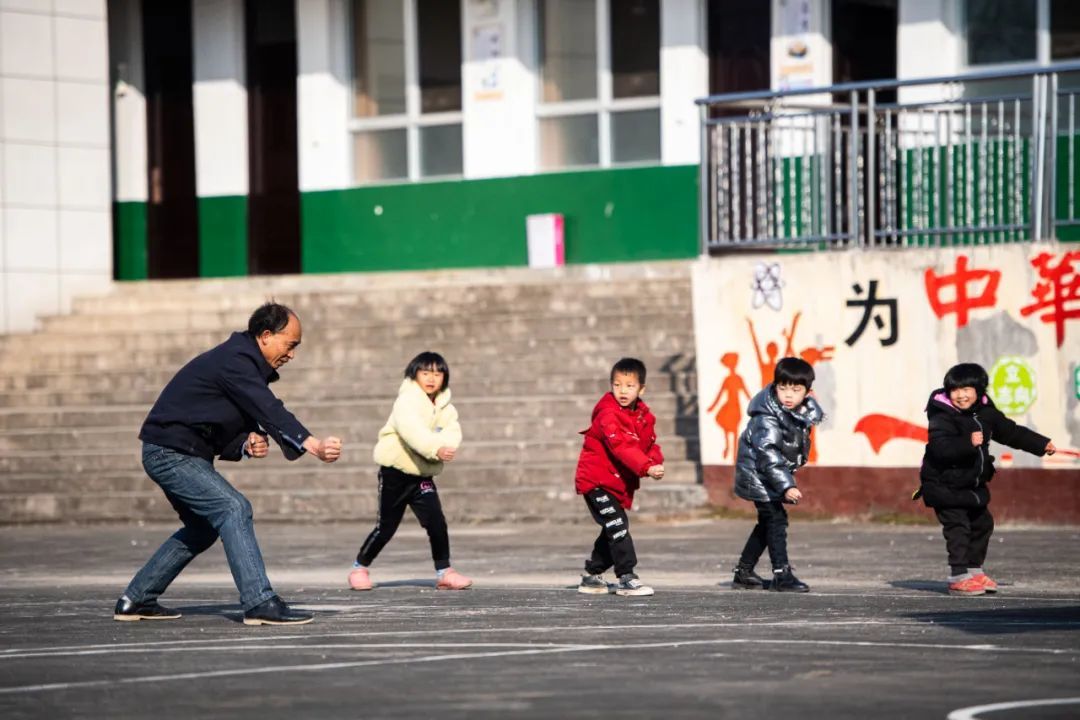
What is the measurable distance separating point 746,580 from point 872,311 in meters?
4.70

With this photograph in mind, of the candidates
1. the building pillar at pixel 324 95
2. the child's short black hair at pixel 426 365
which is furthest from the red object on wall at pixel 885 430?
the building pillar at pixel 324 95

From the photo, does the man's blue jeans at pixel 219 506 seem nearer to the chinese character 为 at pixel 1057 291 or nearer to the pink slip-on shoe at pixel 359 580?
the pink slip-on shoe at pixel 359 580

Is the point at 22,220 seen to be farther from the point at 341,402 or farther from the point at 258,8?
the point at 341,402

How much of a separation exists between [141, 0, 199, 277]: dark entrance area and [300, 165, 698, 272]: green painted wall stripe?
185 centimetres

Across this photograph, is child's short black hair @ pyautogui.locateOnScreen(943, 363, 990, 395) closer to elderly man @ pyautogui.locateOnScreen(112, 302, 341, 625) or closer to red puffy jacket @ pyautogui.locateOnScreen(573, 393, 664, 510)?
red puffy jacket @ pyautogui.locateOnScreen(573, 393, 664, 510)

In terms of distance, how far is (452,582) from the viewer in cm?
1194

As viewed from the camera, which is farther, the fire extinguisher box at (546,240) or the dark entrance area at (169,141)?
the dark entrance area at (169,141)

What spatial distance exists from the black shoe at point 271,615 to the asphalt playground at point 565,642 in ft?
0.23

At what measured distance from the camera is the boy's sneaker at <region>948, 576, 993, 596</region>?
1110 cm

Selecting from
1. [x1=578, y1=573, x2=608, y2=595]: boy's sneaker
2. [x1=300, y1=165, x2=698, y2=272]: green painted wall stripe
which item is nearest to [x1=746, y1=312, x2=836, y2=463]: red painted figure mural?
[x1=578, y1=573, x2=608, y2=595]: boy's sneaker

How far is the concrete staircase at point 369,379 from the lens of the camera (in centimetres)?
1728

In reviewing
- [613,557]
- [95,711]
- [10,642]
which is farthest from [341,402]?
[95,711]

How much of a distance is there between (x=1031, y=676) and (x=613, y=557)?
407 centimetres

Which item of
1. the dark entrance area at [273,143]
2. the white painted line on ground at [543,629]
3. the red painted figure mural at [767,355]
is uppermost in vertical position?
the dark entrance area at [273,143]
